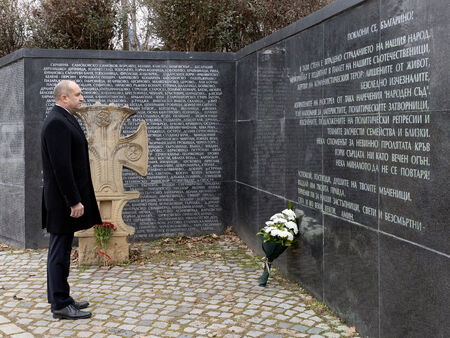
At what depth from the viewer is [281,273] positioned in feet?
21.7

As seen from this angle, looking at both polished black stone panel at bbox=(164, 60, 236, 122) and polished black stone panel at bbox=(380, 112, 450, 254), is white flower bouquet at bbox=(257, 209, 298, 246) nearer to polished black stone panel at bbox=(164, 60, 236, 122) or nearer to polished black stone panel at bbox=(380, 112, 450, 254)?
polished black stone panel at bbox=(380, 112, 450, 254)

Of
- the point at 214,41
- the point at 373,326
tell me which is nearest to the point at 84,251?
the point at 373,326

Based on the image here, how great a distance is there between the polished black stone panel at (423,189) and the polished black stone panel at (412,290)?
0.33 feet

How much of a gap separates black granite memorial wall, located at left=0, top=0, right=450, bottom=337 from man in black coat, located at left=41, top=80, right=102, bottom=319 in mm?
2257

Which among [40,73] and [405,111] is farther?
[40,73]

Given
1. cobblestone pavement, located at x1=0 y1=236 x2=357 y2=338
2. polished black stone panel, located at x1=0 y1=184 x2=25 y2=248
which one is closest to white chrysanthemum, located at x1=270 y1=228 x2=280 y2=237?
cobblestone pavement, located at x1=0 y1=236 x2=357 y2=338

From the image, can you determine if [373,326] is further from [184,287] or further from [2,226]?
[2,226]

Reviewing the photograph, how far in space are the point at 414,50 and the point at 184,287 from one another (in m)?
3.52

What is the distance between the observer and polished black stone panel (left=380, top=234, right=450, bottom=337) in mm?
3469

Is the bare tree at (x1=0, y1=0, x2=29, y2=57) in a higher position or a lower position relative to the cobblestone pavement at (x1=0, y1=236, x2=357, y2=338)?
higher

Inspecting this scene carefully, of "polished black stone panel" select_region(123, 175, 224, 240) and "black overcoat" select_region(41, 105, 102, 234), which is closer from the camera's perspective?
"black overcoat" select_region(41, 105, 102, 234)

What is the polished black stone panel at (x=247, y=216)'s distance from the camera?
25.2ft

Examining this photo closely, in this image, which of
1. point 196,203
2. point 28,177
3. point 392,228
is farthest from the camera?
point 196,203

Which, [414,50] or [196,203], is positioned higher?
[414,50]
